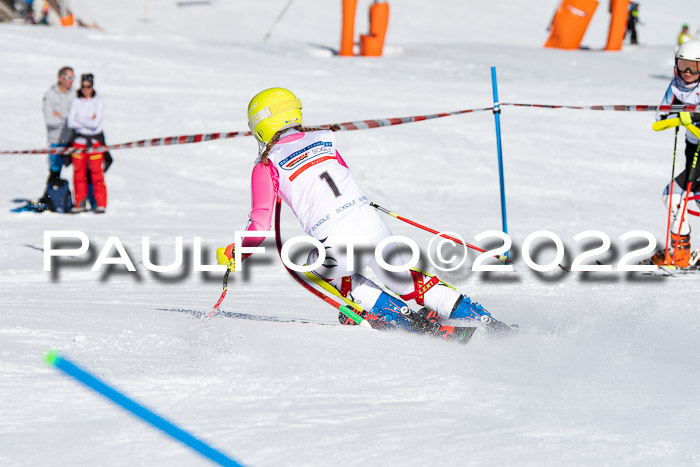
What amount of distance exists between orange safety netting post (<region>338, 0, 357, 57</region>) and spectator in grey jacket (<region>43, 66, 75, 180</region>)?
32.9ft

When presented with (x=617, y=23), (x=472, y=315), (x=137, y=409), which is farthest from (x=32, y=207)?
(x=617, y=23)

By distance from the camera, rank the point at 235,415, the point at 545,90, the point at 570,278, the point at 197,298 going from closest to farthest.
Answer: the point at 235,415
the point at 197,298
the point at 570,278
the point at 545,90

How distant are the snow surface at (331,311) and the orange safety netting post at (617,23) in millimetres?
1273

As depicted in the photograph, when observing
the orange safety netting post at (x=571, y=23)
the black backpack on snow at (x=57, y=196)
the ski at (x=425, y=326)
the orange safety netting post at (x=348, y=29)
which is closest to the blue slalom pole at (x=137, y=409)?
the ski at (x=425, y=326)

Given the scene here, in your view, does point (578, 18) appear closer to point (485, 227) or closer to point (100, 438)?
point (485, 227)

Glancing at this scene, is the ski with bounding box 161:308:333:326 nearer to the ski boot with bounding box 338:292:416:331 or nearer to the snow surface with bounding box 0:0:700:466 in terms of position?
→ the snow surface with bounding box 0:0:700:466

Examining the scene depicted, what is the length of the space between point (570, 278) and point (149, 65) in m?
12.7

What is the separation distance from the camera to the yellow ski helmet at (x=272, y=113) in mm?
4816

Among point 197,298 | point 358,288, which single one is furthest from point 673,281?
point 197,298

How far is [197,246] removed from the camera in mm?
9391

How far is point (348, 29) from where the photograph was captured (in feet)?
68.4

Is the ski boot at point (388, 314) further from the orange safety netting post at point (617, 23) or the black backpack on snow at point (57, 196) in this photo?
the orange safety netting post at point (617, 23)

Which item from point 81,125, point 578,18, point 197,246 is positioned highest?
point 578,18

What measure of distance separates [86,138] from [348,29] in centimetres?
1107
